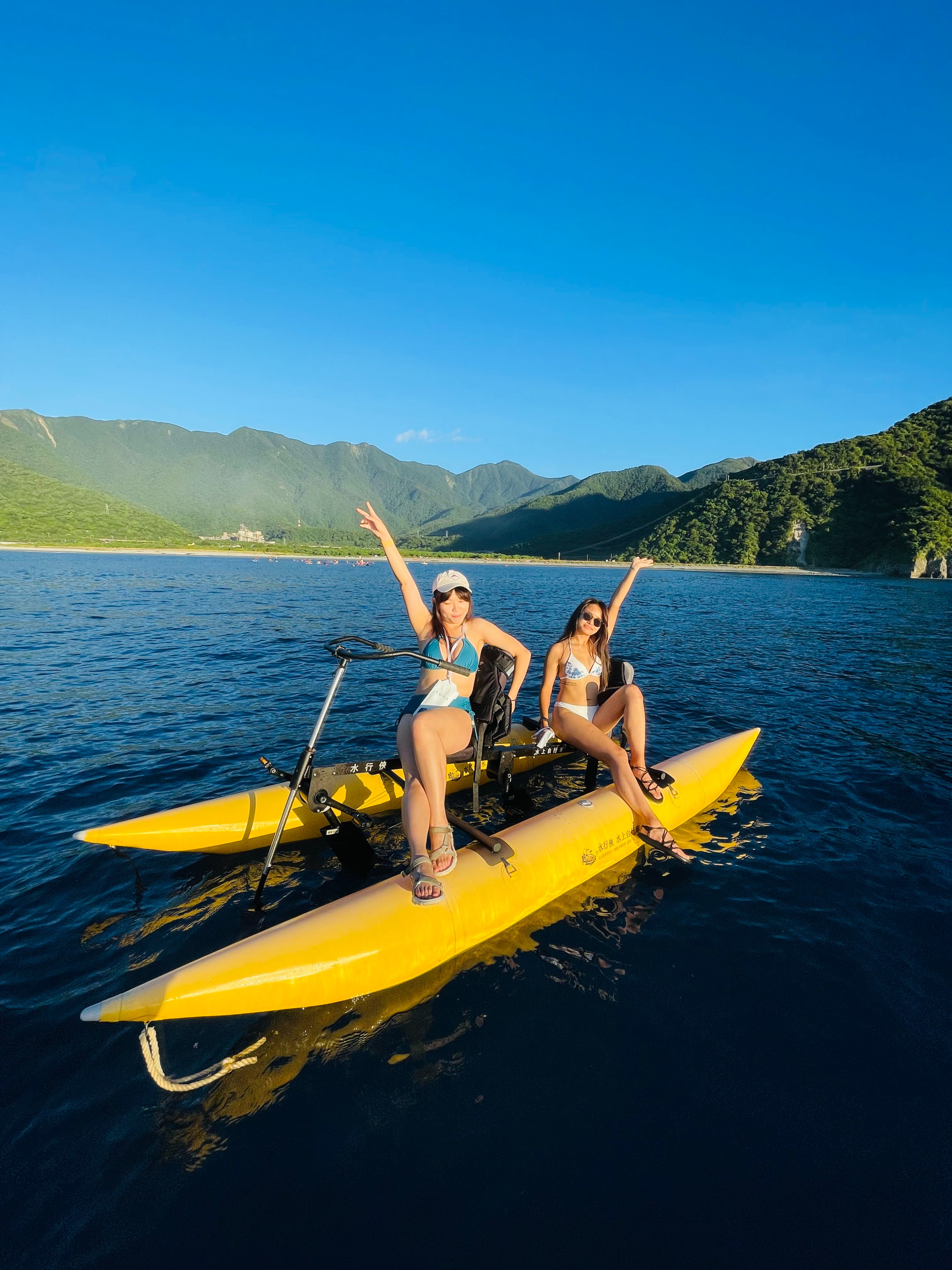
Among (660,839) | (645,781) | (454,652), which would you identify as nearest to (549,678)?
(645,781)

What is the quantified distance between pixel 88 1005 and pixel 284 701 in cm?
875

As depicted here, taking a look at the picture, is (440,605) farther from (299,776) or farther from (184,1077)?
(184,1077)

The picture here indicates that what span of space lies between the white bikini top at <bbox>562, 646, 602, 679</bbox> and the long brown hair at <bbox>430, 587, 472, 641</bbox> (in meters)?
1.94

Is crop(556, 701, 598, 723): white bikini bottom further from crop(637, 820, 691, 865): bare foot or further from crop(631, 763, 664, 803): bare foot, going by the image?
crop(637, 820, 691, 865): bare foot

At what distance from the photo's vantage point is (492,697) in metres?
5.83

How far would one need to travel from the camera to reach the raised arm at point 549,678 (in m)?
7.02

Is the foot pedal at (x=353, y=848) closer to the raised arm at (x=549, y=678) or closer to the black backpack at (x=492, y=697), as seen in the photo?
the black backpack at (x=492, y=697)

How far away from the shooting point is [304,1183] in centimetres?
322

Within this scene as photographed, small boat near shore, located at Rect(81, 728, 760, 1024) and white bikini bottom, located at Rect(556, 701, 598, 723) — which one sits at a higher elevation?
white bikini bottom, located at Rect(556, 701, 598, 723)

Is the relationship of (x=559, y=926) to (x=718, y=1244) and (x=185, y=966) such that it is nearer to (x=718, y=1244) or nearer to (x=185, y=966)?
(x=718, y=1244)

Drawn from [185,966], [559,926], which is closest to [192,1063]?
[185,966]

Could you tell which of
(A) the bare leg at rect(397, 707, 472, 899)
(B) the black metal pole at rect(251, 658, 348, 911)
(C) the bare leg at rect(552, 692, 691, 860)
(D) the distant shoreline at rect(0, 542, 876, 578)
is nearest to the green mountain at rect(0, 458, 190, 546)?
(D) the distant shoreline at rect(0, 542, 876, 578)

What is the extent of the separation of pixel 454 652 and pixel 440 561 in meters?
129

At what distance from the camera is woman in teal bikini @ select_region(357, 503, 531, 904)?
480 cm
